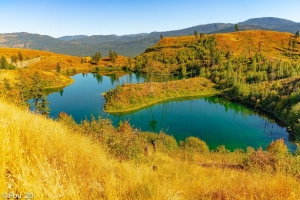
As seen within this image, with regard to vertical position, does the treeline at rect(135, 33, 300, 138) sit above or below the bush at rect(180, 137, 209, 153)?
above

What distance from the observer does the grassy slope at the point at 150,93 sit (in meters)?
67.4

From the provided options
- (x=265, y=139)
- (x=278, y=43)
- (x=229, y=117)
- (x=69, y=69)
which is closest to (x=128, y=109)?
(x=229, y=117)

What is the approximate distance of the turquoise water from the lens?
156ft

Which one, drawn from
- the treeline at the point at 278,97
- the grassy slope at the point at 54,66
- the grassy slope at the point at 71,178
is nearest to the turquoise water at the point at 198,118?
the treeline at the point at 278,97

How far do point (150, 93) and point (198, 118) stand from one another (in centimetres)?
2169

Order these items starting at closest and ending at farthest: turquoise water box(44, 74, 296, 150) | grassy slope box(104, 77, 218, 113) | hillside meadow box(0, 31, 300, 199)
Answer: hillside meadow box(0, 31, 300, 199) → turquoise water box(44, 74, 296, 150) → grassy slope box(104, 77, 218, 113)

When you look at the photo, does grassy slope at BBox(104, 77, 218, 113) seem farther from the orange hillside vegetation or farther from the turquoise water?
the orange hillside vegetation

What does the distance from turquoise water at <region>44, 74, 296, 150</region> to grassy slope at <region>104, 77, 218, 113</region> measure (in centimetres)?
308

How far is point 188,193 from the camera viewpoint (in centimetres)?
496

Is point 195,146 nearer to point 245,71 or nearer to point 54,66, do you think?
point 245,71

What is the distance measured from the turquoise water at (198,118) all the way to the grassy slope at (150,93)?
121 inches

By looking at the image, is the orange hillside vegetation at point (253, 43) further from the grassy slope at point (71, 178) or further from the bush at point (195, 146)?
the grassy slope at point (71, 178)

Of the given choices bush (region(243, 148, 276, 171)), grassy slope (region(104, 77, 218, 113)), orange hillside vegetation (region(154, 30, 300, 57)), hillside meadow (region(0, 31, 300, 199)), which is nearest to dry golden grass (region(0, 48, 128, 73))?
hillside meadow (region(0, 31, 300, 199))

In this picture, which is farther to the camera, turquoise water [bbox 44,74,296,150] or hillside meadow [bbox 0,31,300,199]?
turquoise water [bbox 44,74,296,150]
